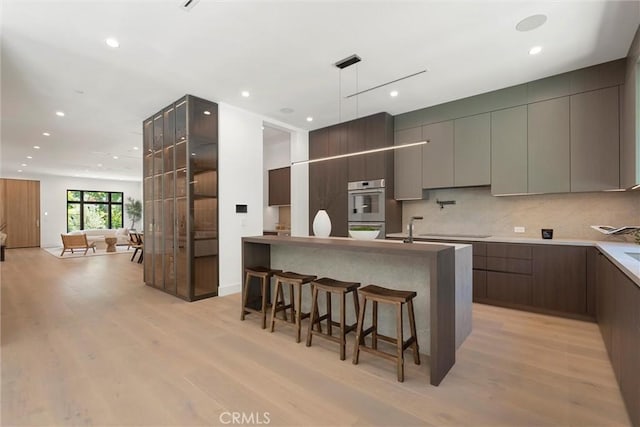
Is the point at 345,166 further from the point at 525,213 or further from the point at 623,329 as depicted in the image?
the point at 623,329

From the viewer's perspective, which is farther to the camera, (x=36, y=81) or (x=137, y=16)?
(x=36, y=81)

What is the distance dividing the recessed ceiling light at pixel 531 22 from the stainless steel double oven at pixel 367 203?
2.59 m

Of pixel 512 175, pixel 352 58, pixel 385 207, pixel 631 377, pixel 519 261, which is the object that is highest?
pixel 352 58

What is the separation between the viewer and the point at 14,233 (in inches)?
442

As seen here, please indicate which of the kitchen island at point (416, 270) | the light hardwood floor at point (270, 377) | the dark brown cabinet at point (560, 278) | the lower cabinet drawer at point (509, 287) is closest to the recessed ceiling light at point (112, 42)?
the kitchen island at point (416, 270)

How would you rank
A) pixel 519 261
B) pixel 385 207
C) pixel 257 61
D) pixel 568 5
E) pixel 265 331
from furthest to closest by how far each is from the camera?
pixel 385 207 → pixel 519 261 → pixel 257 61 → pixel 265 331 → pixel 568 5

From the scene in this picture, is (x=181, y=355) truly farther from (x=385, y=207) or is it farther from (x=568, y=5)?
(x=568, y=5)

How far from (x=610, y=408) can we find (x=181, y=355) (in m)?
3.04

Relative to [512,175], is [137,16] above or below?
above

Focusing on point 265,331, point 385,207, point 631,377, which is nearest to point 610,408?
point 631,377

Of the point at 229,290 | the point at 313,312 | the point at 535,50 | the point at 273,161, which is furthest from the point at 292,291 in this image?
the point at 273,161

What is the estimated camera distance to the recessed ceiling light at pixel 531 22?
2580mm

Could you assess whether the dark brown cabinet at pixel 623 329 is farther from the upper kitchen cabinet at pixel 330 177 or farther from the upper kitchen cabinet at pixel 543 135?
the upper kitchen cabinet at pixel 330 177

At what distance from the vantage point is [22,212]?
1140 cm
